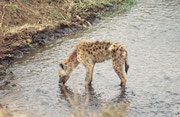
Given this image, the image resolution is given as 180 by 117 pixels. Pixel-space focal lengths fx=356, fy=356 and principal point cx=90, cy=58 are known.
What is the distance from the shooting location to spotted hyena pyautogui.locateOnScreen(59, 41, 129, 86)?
7.70 metres

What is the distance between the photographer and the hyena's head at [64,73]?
8.25 metres

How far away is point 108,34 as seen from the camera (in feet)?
37.9

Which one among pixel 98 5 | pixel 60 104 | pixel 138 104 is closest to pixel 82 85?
pixel 60 104

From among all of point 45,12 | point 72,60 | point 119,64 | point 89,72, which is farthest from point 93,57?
point 45,12

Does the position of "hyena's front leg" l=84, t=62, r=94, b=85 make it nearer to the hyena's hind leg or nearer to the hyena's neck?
the hyena's neck

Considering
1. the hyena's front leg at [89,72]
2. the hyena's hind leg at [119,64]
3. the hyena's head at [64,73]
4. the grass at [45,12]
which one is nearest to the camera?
the hyena's hind leg at [119,64]

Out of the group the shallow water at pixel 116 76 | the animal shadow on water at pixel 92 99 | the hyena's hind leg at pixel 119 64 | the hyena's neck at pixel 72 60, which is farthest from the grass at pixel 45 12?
the hyena's hind leg at pixel 119 64

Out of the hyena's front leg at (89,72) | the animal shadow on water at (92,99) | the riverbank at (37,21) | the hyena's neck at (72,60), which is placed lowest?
the animal shadow on water at (92,99)

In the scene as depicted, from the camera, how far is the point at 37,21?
11875 millimetres

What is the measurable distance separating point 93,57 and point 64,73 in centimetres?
78

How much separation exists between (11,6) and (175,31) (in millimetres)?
5353

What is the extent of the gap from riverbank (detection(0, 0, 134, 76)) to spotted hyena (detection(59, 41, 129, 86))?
1.75m

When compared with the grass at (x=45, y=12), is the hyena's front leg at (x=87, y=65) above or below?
below

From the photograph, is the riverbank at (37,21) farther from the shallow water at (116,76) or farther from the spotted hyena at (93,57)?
the spotted hyena at (93,57)
